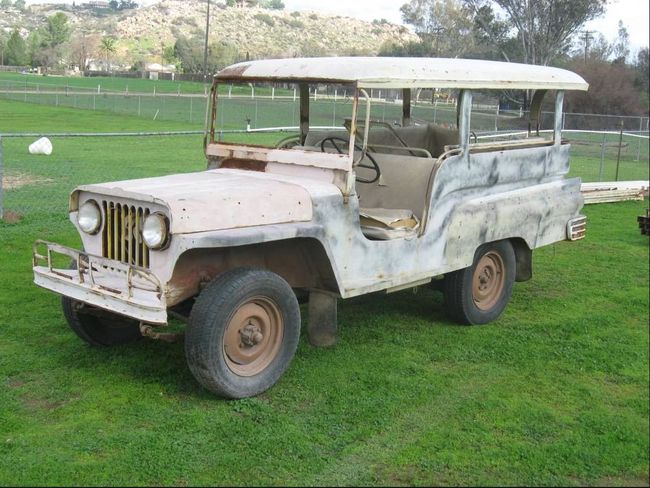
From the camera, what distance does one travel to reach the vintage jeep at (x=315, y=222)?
4.99 m

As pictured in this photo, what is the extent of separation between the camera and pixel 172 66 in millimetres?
72938

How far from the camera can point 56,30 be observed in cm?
2784

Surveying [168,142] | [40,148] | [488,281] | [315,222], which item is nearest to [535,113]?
[488,281]

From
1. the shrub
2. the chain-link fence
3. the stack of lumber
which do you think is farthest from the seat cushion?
the shrub

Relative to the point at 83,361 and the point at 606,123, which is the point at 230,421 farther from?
the point at 606,123

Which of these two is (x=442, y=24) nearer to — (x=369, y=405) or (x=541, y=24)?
(x=541, y=24)

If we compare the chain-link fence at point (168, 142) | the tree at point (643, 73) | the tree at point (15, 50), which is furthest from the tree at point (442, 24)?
the tree at point (15, 50)

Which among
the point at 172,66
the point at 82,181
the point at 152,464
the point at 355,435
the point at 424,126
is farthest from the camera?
the point at 172,66

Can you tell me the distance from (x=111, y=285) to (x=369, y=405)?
1.78 meters

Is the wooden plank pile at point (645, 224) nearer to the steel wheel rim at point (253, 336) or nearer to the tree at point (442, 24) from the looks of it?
the steel wheel rim at point (253, 336)

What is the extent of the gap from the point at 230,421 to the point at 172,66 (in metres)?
71.3

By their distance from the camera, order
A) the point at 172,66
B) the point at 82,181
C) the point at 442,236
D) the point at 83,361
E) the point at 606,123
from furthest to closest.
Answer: the point at 172,66 → the point at 606,123 → the point at 82,181 → the point at 442,236 → the point at 83,361

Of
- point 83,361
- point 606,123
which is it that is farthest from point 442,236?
point 606,123

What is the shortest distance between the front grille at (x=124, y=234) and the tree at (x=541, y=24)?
35804mm
